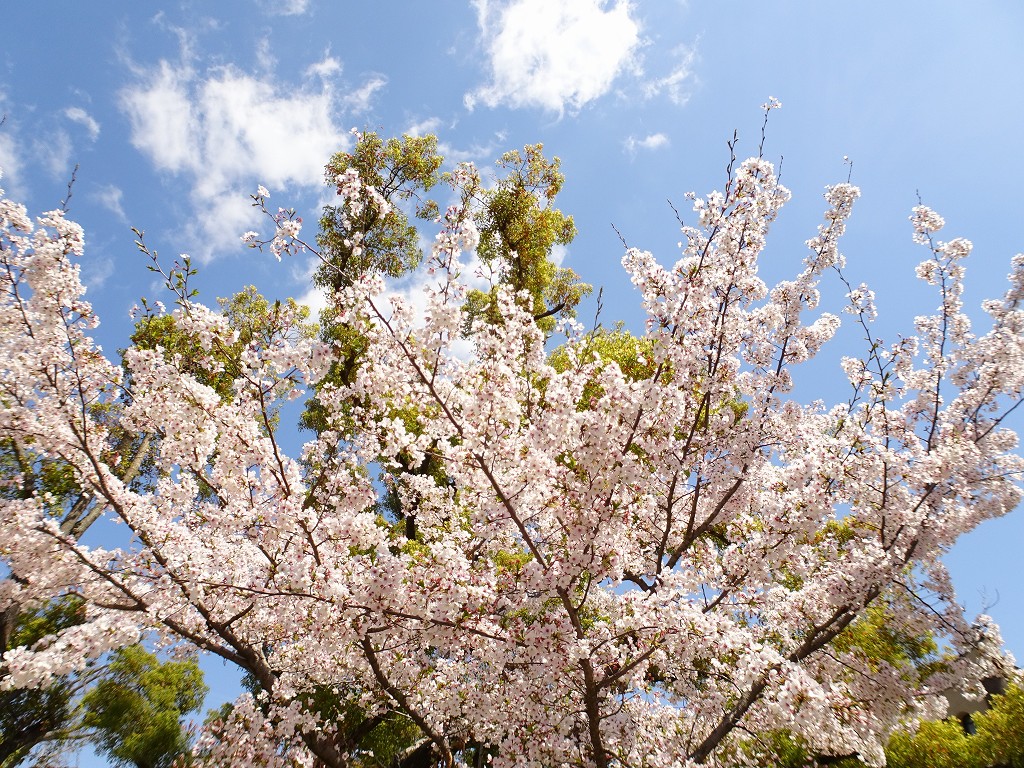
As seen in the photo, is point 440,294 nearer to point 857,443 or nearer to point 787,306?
point 787,306

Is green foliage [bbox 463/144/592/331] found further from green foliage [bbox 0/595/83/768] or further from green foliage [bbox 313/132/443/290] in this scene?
green foliage [bbox 0/595/83/768]

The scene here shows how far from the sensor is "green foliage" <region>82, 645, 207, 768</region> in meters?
12.9

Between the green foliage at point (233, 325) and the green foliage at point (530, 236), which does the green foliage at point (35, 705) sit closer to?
the green foliage at point (233, 325)

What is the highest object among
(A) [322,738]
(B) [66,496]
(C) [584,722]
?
(B) [66,496]

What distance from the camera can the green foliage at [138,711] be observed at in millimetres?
12945

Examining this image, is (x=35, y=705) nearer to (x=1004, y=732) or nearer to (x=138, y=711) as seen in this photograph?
(x=138, y=711)

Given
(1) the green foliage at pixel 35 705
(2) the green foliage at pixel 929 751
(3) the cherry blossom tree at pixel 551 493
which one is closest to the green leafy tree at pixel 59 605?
(1) the green foliage at pixel 35 705

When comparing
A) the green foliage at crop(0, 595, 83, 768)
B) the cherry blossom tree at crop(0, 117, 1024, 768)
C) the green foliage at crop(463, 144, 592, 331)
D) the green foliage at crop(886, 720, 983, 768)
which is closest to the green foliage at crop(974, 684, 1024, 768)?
the green foliage at crop(886, 720, 983, 768)

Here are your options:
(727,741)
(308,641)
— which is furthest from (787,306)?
(308,641)

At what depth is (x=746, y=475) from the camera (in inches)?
226

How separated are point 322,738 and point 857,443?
264 inches

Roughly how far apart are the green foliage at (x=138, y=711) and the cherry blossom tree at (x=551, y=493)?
378 inches

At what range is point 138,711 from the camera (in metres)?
13.2

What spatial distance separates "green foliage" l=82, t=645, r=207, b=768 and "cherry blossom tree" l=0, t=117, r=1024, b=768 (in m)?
9.60
